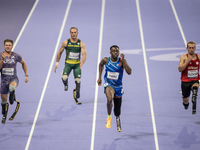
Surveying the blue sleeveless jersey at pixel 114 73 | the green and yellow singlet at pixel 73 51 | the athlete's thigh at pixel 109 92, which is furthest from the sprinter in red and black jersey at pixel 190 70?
the green and yellow singlet at pixel 73 51

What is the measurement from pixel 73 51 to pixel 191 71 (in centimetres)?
242

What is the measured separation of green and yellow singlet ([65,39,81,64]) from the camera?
28.2 feet

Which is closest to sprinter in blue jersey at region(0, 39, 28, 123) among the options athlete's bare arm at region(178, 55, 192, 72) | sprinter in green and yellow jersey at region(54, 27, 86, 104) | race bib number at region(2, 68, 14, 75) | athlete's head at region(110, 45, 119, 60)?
race bib number at region(2, 68, 14, 75)

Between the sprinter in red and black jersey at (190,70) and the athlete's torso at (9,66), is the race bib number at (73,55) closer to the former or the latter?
the athlete's torso at (9,66)

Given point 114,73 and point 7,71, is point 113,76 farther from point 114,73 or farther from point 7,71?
point 7,71

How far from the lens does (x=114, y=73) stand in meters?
7.15

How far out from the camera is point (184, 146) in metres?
7.88

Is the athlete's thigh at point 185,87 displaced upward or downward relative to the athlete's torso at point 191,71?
downward

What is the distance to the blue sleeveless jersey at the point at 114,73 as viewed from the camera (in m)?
7.14

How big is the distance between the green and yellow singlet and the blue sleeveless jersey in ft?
5.11

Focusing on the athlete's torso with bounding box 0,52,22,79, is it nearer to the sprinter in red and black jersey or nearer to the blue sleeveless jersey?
the blue sleeveless jersey

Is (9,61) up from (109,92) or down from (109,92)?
up

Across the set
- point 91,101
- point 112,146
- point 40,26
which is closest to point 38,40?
point 40,26

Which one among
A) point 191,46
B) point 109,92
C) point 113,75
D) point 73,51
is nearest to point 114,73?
point 113,75
